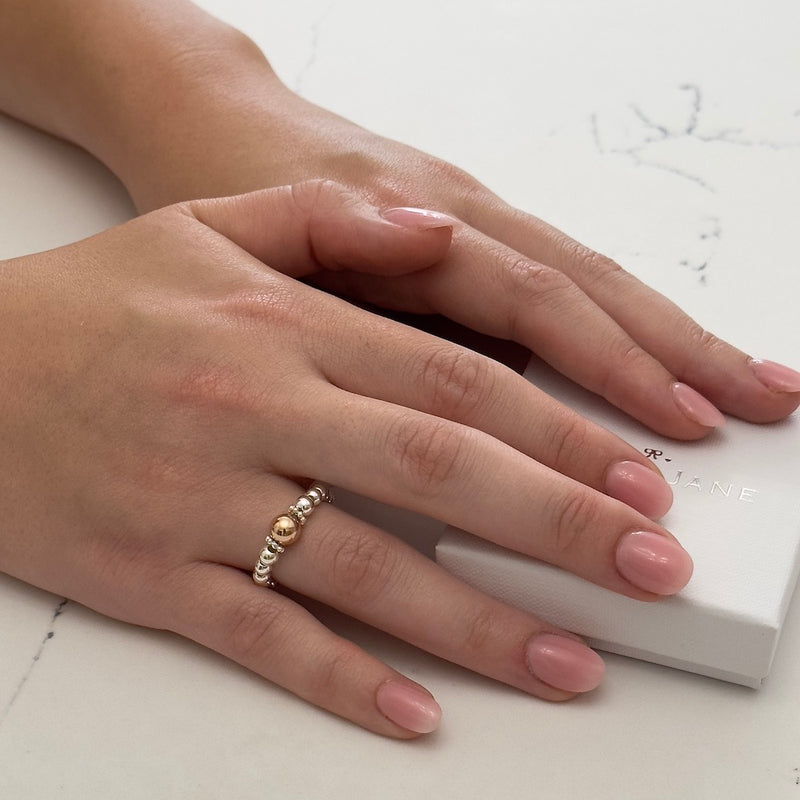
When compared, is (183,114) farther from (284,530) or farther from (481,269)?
(284,530)

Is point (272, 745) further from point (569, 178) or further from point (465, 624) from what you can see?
point (569, 178)

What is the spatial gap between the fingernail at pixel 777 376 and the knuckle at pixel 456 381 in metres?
0.18

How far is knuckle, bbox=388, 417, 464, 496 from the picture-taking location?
70 cm

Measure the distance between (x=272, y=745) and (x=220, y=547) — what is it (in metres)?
0.13

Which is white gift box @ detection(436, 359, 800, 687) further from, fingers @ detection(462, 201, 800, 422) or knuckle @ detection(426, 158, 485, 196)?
knuckle @ detection(426, 158, 485, 196)

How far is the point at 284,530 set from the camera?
28.1 inches

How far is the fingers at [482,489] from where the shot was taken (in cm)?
67

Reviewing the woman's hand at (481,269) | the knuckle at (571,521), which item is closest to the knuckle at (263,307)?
the woman's hand at (481,269)

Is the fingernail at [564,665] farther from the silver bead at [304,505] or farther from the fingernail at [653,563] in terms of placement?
the silver bead at [304,505]

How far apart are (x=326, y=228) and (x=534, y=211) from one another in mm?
280

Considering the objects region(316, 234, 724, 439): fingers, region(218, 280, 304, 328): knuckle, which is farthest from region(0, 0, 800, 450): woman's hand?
region(218, 280, 304, 328): knuckle

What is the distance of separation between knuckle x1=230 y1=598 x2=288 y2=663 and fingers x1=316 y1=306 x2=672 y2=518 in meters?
0.15

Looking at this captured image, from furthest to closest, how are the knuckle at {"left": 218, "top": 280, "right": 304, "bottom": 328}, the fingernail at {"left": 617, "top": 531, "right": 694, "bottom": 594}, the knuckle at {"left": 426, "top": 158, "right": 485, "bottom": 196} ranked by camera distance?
the knuckle at {"left": 426, "top": 158, "right": 485, "bottom": 196}
the knuckle at {"left": 218, "top": 280, "right": 304, "bottom": 328}
the fingernail at {"left": 617, "top": 531, "right": 694, "bottom": 594}

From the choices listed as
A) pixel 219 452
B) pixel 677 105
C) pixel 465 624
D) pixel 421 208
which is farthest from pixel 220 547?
pixel 677 105
